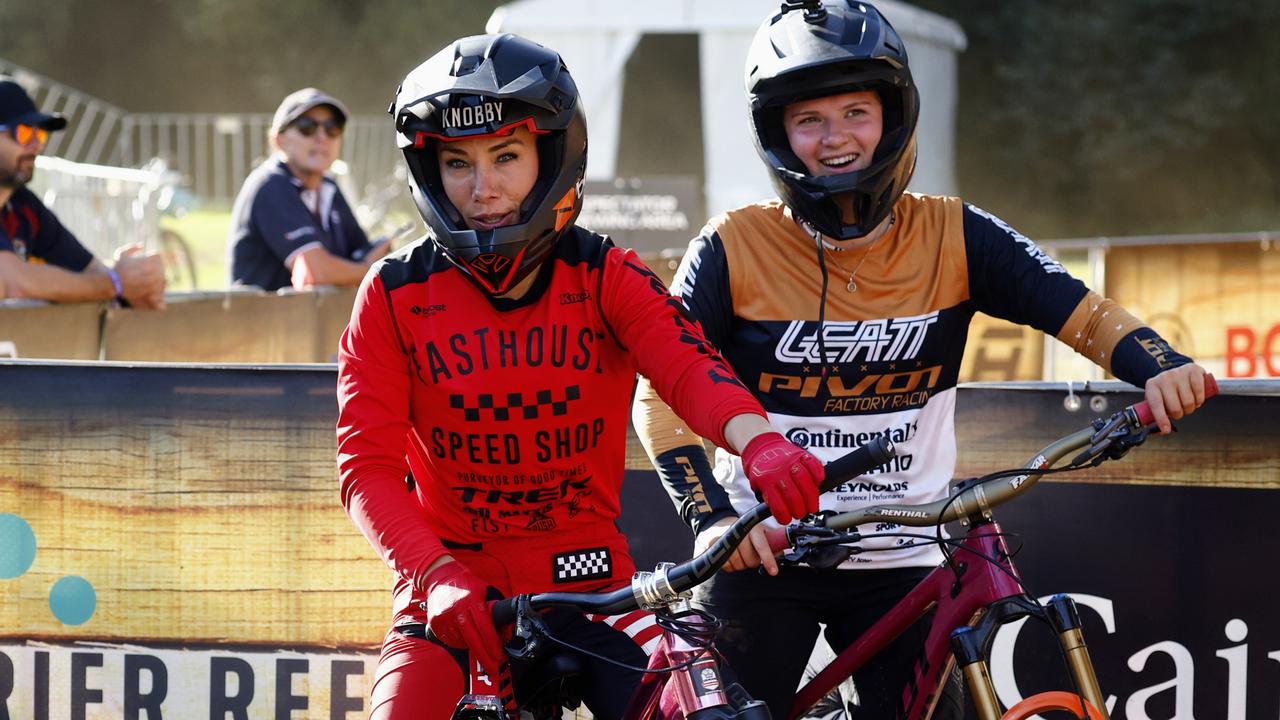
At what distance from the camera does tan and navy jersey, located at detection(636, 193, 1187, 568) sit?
333 centimetres

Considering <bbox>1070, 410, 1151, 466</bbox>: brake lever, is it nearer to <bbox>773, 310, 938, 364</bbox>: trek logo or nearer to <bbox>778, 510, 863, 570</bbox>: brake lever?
<bbox>778, 510, 863, 570</bbox>: brake lever

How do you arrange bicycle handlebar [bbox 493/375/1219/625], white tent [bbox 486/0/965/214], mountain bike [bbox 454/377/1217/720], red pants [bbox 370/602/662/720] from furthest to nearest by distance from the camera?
white tent [bbox 486/0/965/214]
red pants [bbox 370/602/662/720]
mountain bike [bbox 454/377/1217/720]
bicycle handlebar [bbox 493/375/1219/625]

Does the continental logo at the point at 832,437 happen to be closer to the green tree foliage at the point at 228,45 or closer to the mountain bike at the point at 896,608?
the mountain bike at the point at 896,608

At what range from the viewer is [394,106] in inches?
123

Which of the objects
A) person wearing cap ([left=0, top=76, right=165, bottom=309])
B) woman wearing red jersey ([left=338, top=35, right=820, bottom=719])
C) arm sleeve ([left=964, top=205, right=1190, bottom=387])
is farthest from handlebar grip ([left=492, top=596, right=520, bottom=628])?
person wearing cap ([left=0, top=76, right=165, bottom=309])

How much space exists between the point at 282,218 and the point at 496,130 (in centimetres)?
571

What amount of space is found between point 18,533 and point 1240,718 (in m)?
3.79

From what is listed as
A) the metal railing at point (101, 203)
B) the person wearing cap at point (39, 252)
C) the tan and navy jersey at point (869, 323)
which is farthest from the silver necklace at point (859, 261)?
the metal railing at point (101, 203)

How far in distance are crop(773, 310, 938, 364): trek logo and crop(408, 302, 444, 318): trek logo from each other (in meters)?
0.83

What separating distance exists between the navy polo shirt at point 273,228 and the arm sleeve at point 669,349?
18.3 ft

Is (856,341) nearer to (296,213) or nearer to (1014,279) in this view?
(1014,279)

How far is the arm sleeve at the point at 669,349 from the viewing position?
279 cm

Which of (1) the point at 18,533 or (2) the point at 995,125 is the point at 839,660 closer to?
(1) the point at 18,533

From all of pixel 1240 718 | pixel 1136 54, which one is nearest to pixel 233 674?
pixel 1240 718
